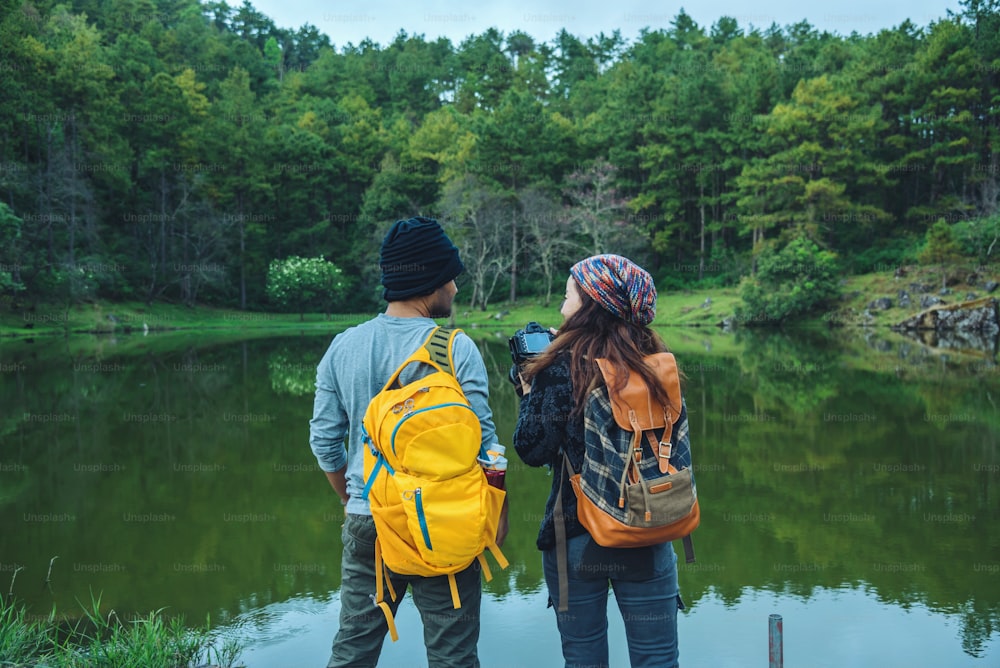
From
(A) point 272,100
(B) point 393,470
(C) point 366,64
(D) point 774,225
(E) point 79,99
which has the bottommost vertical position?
(B) point 393,470

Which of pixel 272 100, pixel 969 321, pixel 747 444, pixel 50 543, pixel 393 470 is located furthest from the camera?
pixel 272 100

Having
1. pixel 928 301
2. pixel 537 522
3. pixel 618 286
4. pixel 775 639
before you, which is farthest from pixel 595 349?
pixel 928 301

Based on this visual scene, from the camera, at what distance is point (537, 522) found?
5.48m

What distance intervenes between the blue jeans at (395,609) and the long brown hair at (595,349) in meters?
0.55

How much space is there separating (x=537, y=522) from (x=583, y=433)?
3574 mm

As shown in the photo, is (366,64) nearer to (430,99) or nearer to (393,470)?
(430,99)

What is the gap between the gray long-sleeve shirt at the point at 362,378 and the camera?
6.61ft

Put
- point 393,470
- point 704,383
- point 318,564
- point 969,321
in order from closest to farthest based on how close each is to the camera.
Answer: point 393,470, point 318,564, point 704,383, point 969,321

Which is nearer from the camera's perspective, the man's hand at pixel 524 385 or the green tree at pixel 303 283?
the man's hand at pixel 524 385

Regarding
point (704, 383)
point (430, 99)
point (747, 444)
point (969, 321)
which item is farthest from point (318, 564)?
point (430, 99)

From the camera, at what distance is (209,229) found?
3372cm

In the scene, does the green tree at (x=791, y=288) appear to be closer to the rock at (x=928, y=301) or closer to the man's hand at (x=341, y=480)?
the rock at (x=928, y=301)

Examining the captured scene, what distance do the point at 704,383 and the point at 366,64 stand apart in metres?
54.4

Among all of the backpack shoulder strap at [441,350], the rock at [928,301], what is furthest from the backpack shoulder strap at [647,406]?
the rock at [928,301]
